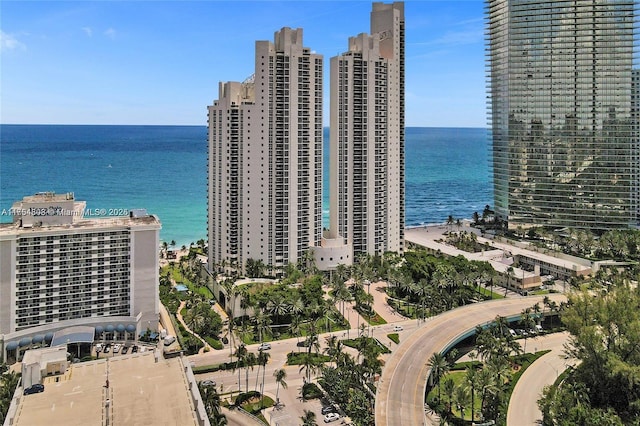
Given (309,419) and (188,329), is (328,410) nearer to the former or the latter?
(309,419)

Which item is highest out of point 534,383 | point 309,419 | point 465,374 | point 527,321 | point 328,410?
point 527,321

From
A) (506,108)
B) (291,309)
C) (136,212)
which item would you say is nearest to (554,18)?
(506,108)

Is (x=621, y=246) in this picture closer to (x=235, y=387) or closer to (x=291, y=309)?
(x=291, y=309)

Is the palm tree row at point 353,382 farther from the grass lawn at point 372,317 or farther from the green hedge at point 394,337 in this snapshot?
the grass lawn at point 372,317

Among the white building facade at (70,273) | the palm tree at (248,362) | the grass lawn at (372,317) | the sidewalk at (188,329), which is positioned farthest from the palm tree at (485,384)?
the white building facade at (70,273)

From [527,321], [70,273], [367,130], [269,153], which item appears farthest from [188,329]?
[367,130]
